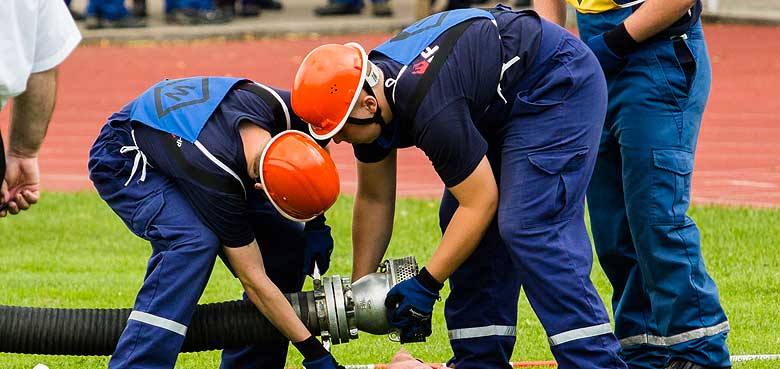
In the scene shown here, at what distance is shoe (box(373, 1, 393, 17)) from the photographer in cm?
2061

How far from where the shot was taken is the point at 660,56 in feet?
18.1

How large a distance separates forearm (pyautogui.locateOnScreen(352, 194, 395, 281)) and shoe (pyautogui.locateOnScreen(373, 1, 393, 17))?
15.2 metres

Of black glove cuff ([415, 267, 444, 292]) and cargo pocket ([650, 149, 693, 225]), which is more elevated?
cargo pocket ([650, 149, 693, 225])

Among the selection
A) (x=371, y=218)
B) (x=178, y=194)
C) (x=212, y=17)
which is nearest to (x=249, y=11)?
(x=212, y=17)

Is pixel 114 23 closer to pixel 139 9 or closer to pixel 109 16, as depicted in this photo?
pixel 109 16

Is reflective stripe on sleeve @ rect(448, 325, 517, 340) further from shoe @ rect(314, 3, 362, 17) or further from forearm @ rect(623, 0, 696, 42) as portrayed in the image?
shoe @ rect(314, 3, 362, 17)

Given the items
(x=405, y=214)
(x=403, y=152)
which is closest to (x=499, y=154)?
(x=405, y=214)

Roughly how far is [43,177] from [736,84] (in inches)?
317

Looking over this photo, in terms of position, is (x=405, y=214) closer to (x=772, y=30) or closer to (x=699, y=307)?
(x=699, y=307)

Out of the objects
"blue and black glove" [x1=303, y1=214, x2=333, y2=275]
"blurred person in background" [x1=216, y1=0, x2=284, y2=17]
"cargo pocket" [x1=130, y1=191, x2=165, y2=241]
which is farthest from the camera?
"blurred person in background" [x1=216, y1=0, x2=284, y2=17]

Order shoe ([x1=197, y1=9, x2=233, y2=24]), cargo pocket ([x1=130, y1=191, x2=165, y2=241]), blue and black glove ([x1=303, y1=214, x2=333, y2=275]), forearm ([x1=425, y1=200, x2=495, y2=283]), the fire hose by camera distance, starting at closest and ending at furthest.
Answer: forearm ([x1=425, y1=200, x2=495, y2=283])
cargo pocket ([x1=130, y1=191, x2=165, y2=241])
the fire hose
blue and black glove ([x1=303, y1=214, x2=333, y2=275])
shoe ([x1=197, y1=9, x2=233, y2=24])

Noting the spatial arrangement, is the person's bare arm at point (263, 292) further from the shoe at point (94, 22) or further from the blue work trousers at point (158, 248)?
the shoe at point (94, 22)

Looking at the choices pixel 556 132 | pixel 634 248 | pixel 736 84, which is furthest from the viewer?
pixel 736 84

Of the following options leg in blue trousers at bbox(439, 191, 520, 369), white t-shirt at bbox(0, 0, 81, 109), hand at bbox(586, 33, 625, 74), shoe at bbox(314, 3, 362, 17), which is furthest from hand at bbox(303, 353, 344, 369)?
shoe at bbox(314, 3, 362, 17)
